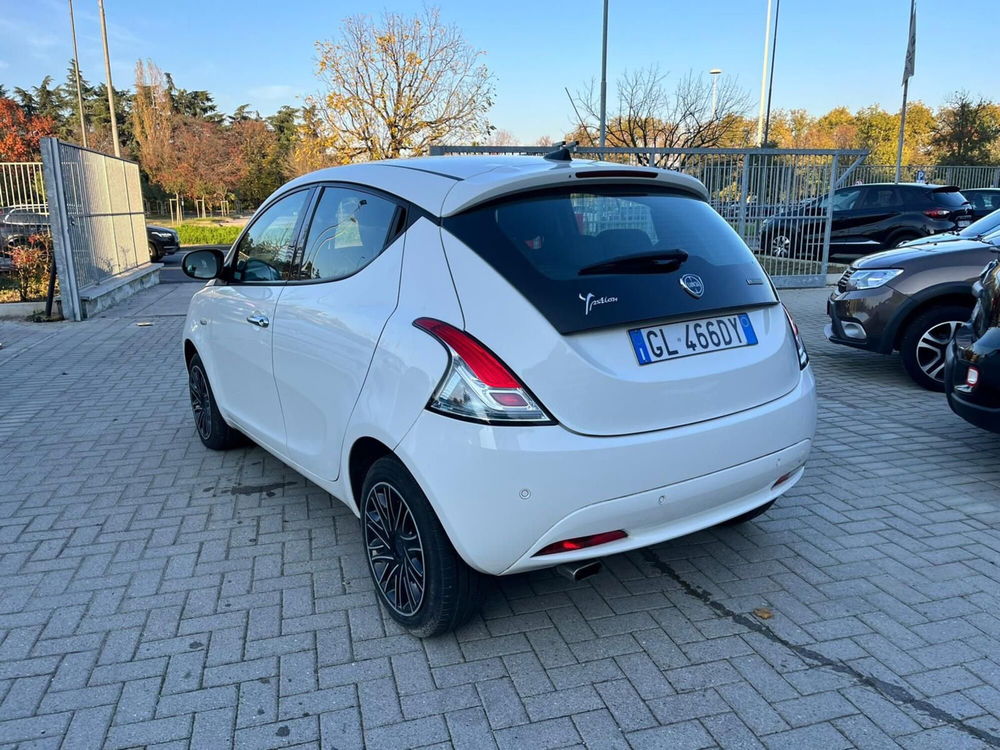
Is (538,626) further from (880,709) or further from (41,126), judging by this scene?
(41,126)

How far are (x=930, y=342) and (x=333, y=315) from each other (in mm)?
5632

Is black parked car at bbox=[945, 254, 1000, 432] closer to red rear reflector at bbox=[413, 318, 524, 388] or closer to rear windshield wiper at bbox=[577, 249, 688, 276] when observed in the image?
rear windshield wiper at bbox=[577, 249, 688, 276]

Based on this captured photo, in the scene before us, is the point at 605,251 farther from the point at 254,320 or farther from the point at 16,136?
the point at 16,136

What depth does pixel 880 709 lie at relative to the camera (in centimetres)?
248

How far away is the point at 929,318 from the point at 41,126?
41627mm

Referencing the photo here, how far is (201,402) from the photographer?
514 centimetres

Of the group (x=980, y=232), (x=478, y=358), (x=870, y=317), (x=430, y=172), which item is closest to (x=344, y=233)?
(x=430, y=172)

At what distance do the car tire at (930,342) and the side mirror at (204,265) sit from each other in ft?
18.7

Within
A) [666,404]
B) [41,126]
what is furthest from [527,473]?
[41,126]

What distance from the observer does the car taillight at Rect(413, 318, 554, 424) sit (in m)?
2.44

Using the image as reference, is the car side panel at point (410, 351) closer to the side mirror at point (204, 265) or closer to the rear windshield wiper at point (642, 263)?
the rear windshield wiper at point (642, 263)

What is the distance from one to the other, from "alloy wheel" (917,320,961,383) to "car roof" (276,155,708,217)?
13.9 feet

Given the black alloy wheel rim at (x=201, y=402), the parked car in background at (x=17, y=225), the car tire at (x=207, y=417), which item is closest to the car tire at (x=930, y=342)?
the car tire at (x=207, y=417)

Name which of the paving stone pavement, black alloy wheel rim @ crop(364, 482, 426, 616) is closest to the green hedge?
the paving stone pavement
